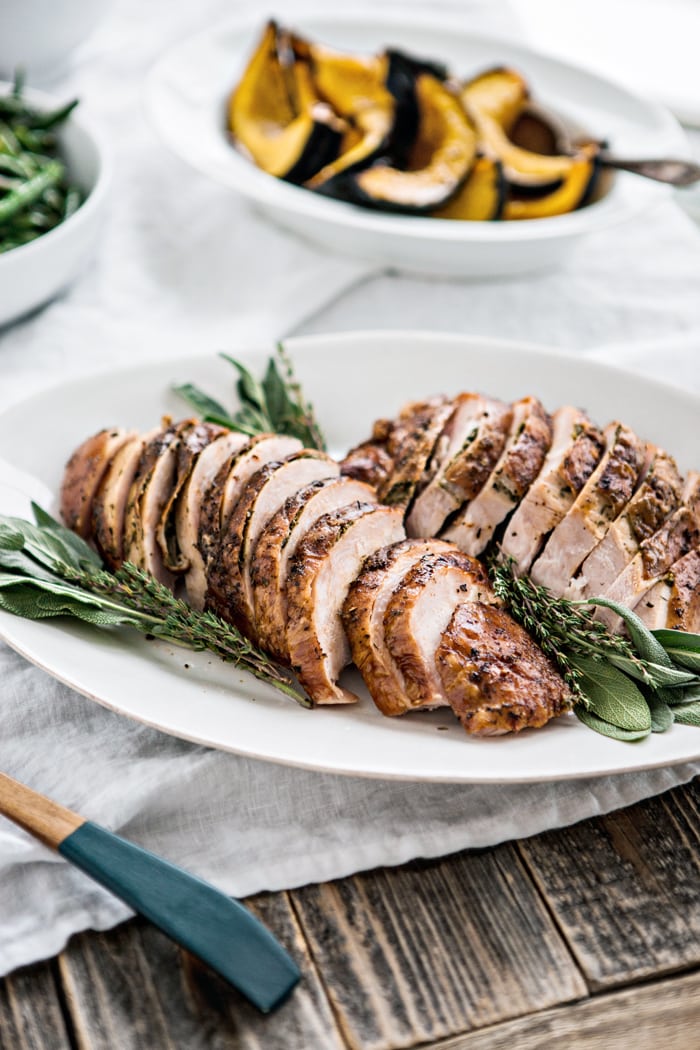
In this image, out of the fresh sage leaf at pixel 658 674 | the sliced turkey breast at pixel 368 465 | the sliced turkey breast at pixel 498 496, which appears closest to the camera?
the fresh sage leaf at pixel 658 674

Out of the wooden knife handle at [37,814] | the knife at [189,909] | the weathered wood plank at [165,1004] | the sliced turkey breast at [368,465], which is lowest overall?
the weathered wood plank at [165,1004]

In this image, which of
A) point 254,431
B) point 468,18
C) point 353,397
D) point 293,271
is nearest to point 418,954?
point 254,431

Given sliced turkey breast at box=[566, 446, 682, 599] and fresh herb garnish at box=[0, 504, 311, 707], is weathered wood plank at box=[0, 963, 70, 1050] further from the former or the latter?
sliced turkey breast at box=[566, 446, 682, 599]

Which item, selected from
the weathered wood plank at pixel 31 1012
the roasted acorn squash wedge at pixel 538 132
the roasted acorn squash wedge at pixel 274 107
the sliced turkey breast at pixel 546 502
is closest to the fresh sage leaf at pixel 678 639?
the sliced turkey breast at pixel 546 502

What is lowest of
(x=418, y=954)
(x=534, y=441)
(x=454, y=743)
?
(x=418, y=954)

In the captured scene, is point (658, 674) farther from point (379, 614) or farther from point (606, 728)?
point (379, 614)

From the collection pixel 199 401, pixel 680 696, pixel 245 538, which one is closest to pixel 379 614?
pixel 245 538

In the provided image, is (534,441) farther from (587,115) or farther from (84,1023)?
(587,115)

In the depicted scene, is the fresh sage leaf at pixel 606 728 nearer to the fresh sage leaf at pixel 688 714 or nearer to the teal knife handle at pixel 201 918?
the fresh sage leaf at pixel 688 714
